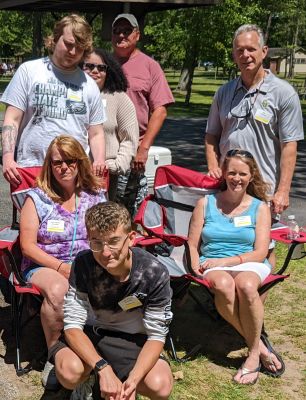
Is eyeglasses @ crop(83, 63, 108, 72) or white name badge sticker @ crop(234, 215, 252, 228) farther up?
eyeglasses @ crop(83, 63, 108, 72)

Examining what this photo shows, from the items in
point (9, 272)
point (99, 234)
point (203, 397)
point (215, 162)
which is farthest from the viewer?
point (215, 162)

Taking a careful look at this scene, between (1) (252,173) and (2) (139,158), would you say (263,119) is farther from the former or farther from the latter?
(2) (139,158)

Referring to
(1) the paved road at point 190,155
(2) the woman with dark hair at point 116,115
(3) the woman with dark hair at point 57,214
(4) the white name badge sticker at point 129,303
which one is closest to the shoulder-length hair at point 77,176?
(3) the woman with dark hair at point 57,214

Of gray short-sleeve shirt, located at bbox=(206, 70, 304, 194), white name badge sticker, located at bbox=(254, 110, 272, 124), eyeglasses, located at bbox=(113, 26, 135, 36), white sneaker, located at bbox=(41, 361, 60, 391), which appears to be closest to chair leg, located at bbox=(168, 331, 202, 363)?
white sneaker, located at bbox=(41, 361, 60, 391)

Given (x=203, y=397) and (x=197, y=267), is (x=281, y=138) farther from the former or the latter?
(x=203, y=397)

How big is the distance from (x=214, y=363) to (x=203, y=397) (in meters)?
0.38

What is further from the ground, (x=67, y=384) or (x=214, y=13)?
(x=214, y=13)

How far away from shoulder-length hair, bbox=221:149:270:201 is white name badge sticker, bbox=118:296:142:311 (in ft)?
3.84

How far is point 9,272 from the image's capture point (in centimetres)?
335

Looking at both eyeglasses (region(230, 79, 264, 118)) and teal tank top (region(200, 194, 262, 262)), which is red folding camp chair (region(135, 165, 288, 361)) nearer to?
teal tank top (region(200, 194, 262, 262))

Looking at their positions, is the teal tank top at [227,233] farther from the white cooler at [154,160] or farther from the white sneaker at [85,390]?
the white cooler at [154,160]

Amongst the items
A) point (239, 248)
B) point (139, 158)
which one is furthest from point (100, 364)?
point (139, 158)

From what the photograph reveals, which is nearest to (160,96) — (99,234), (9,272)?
(9,272)

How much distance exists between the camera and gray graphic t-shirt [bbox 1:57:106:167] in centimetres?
334
